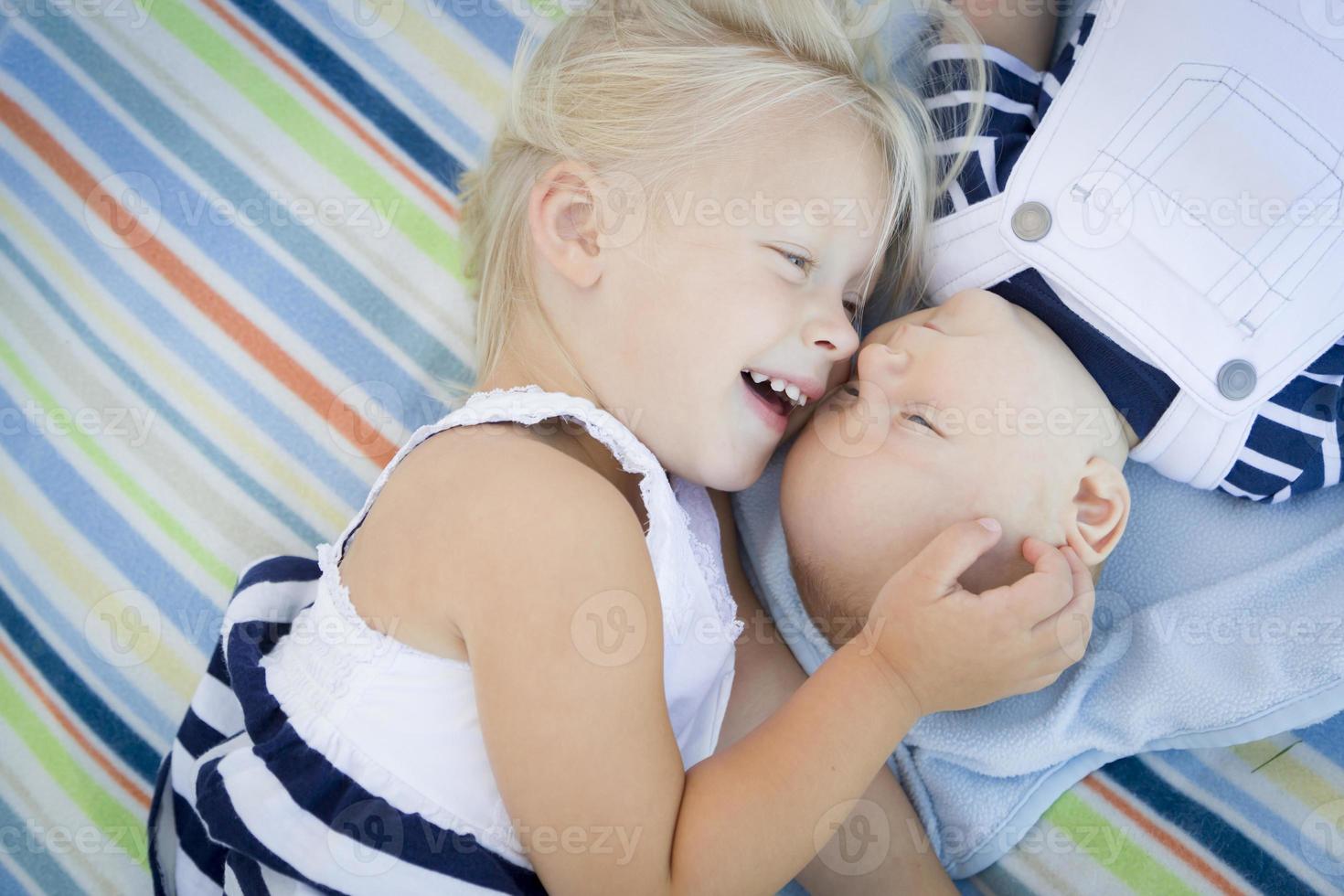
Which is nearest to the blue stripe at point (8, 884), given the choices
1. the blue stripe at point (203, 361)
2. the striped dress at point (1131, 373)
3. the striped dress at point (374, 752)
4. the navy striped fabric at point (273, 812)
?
the navy striped fabric at point (273, 812)

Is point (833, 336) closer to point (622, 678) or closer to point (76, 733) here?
point (622, 678)

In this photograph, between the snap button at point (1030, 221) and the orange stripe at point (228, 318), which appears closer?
the snap button at point (1030, 221)

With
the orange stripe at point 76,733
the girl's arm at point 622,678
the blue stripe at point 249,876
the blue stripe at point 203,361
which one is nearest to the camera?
the girl's arm at point 622,678

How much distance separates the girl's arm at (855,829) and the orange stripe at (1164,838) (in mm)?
202

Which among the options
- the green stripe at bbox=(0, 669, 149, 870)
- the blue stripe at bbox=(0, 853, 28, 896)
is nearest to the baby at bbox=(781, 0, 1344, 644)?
the green stripe at bbox=(0, 669, 149, 870)

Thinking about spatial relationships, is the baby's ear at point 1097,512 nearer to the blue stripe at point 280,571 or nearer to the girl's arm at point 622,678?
the girl's arm at point 622,678

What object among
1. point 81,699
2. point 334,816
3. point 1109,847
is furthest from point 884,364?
point 81,699

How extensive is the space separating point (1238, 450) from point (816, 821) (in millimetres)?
606

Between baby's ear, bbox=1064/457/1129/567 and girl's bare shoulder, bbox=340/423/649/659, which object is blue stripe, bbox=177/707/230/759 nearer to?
girl's bare shoulder, bbox=340/423/649/659

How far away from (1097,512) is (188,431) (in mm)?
1143

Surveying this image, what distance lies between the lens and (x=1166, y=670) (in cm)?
111

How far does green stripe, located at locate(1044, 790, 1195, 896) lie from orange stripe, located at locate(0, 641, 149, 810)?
1102mm

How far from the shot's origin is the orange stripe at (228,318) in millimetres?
1385

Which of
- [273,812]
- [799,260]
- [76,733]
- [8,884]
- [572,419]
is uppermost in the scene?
[799,260]
